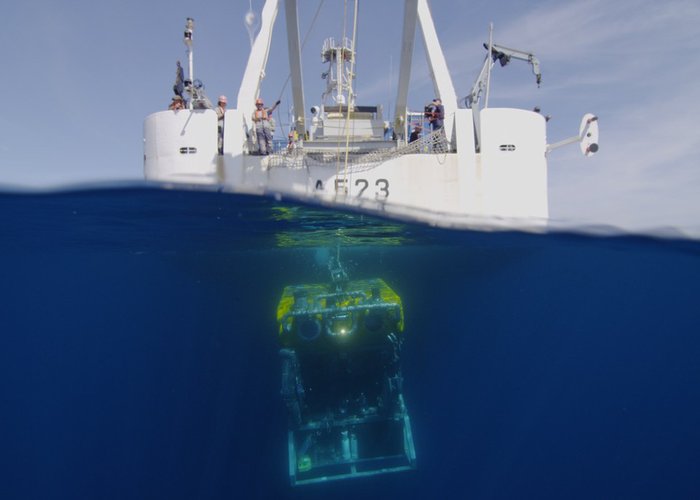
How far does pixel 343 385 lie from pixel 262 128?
876cm

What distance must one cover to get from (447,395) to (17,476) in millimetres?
21742

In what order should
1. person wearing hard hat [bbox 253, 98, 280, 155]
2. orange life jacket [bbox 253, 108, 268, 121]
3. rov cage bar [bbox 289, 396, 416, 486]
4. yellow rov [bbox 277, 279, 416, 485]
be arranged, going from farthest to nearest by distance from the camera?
1. person wearing hard hat [bbox 253, 98, 280, 155]
2. orange life jacket [bbox 253, 108, 268, 121]
3. rov cage bar [bbox 289, 396, 416, 486]
4. yellow rov [bbox 277, 279, 416, 485]

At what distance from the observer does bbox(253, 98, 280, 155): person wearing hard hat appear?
11963 millimetres

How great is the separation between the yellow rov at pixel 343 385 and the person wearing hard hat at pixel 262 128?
22.1 feet

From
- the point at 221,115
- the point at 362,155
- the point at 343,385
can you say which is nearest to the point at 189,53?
the point at 221,115

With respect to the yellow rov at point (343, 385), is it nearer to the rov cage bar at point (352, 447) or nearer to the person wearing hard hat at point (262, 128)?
the rov cage bar at point (352, 447)

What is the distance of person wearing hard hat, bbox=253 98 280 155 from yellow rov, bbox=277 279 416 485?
22.1 feet

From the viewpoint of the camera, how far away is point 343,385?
7.47 m

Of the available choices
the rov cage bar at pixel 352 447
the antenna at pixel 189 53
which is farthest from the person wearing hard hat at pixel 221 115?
the rov cage bar at pixel 352 447

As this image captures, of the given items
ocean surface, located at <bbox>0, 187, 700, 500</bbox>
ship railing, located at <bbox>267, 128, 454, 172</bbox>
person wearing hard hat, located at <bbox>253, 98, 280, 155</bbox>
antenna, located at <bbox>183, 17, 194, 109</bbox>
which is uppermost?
antenna, located at <bbox>183, 17, 194, 109</bbox>

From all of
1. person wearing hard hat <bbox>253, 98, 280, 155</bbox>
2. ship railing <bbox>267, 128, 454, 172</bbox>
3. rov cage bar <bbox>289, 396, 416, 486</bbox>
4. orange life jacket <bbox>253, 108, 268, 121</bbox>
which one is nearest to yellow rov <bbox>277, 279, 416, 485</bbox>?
rov cage bar <bbox>289, 396, 416, 486</bbox>

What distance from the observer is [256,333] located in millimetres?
25094

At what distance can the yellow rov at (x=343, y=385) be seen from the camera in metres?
6.92

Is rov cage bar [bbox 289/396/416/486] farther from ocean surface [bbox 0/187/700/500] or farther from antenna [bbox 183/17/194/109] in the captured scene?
antenna [bbox 183/17/194/109]
